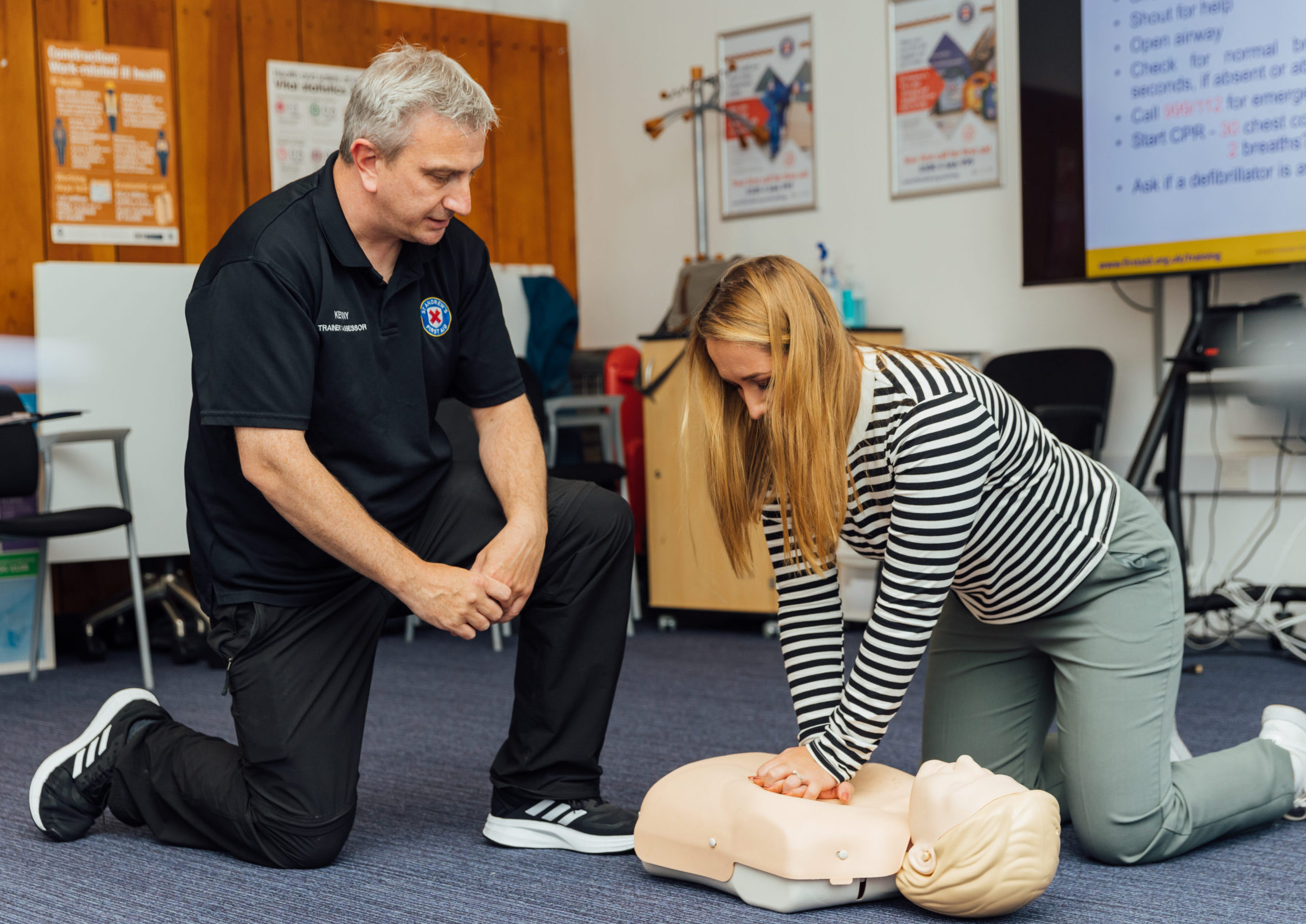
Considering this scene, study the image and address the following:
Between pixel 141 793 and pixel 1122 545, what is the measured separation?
57.1 inches

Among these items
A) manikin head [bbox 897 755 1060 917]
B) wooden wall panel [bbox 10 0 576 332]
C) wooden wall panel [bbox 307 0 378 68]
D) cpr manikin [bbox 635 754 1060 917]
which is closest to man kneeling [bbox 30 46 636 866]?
cpr manikin [bbox 635 754 1060 917]

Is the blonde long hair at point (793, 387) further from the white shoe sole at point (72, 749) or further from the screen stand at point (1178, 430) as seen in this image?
the screen stand at point (1178, 430)

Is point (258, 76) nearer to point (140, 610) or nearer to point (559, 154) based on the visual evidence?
point (559, 154)

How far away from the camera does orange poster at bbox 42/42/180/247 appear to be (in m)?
4.00

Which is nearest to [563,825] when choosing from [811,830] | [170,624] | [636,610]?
[811,830]

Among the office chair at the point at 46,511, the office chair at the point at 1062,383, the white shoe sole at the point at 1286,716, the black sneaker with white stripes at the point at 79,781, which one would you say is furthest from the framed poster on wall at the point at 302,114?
the white shoe sole at the point at 1286,716

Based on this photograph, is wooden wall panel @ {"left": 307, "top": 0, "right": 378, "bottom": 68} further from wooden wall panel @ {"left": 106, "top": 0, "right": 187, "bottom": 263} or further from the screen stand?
the screen stand

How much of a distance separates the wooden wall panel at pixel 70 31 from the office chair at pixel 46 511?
2.01 ft

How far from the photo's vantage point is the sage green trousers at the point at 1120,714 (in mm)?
A: 1688

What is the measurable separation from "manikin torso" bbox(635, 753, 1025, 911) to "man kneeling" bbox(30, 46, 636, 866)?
233 mm

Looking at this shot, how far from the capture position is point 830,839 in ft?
5.07

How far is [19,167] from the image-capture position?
3.94m

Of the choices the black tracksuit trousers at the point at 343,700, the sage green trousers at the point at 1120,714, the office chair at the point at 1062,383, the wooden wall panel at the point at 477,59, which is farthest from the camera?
the wooden wall panel at the point at 477,59

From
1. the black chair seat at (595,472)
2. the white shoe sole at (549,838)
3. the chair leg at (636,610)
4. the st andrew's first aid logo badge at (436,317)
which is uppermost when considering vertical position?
the st andrew's first aid logo badge at (436,317)
